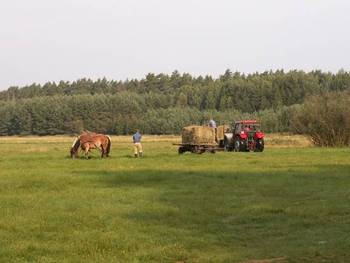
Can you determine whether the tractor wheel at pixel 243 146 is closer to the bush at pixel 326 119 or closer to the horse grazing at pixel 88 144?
the horse grazing at pixel 88 144

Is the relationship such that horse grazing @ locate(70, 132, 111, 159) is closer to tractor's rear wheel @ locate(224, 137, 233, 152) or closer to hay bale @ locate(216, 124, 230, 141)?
hay bale @ locate(216, 124, 230, 141)

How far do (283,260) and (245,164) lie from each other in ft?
66.9

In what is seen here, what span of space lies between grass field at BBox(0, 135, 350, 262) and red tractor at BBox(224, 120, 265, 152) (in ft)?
55.3

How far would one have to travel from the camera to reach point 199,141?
41844mm

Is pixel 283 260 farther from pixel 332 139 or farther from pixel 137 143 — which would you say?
pixel 332 139

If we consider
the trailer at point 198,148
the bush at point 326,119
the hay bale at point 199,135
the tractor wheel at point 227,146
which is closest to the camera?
the trailer at point 198,148

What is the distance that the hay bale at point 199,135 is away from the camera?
137ft

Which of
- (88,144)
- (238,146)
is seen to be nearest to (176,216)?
(88,144)

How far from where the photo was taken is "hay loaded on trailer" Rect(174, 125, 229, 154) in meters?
41.8

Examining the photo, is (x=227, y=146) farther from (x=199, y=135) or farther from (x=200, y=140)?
(x=199, y=135)

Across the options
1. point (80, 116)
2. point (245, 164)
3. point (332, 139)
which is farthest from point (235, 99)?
point (245, 164)

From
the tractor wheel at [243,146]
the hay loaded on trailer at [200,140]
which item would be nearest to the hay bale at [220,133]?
the hay loaded on trailer at [200,140]

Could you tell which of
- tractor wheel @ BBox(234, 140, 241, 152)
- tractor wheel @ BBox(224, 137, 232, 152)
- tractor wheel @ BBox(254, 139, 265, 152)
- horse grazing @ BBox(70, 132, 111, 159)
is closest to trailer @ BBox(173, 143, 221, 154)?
tractor wheel @ BBox(224, 137, 232, 152)

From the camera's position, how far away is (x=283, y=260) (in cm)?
932
